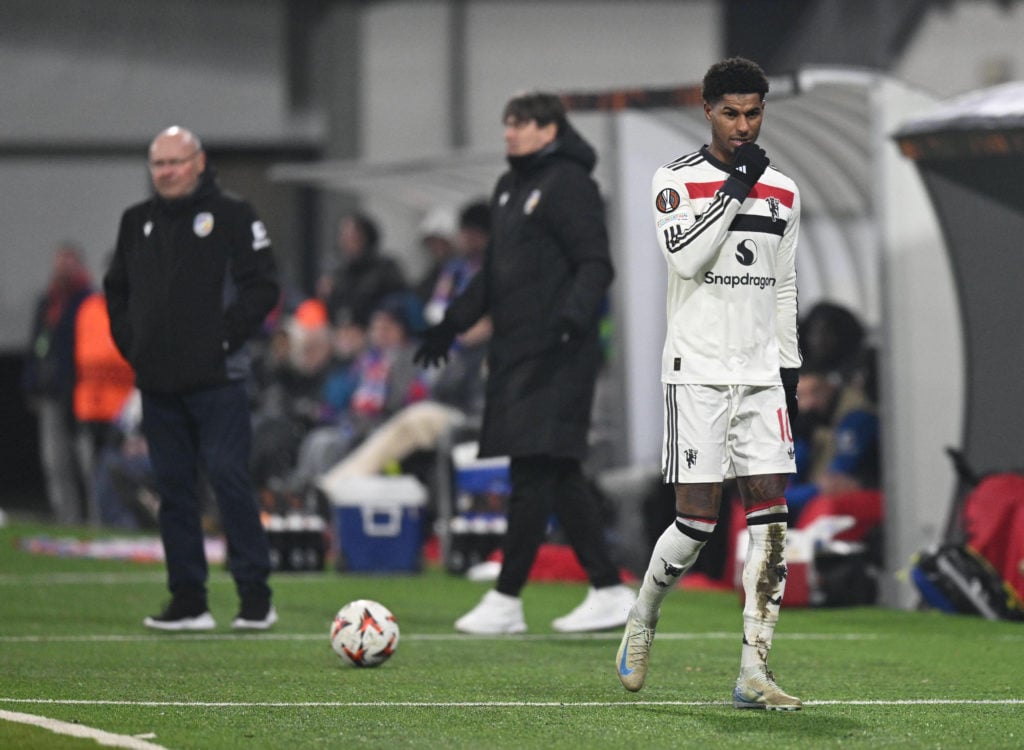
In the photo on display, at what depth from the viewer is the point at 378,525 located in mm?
13859

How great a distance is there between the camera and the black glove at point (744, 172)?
6.71m

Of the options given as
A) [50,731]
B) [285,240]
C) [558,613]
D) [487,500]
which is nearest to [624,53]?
[285,240]

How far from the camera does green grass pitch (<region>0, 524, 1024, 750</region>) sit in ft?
20.9

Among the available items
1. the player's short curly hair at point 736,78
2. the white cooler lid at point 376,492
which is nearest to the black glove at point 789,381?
the player's short curly hair at point 736,78

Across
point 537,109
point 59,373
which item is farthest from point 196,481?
point 59,373

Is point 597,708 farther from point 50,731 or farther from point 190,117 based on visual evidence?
point 190,117

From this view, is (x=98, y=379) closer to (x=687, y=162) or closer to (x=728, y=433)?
(x=687, y=162)

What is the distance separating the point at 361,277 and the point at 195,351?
8141mm

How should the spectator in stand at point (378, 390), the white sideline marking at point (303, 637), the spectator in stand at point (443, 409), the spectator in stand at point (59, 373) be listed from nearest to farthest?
the white sideline marking at point (303, 637) → the spectator in stand at point (443, 409) → the spectator in stand at point (378, 390) → the spectator in stand at point (59, 373)

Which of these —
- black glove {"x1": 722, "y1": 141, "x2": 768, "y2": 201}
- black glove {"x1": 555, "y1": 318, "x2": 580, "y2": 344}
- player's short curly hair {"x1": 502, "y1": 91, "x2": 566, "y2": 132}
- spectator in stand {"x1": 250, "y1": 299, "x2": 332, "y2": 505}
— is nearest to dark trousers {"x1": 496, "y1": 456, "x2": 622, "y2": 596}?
black glove {"x1": 555, "y1": 318, "x2": 580, "y2": 344}

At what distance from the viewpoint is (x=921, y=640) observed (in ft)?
31.2

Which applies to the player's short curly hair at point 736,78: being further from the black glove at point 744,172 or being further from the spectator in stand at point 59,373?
the spectator in stand at point 59,373

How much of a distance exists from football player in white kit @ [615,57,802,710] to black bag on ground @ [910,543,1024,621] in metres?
3.82

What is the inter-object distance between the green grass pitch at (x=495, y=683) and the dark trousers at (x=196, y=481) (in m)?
0.32
